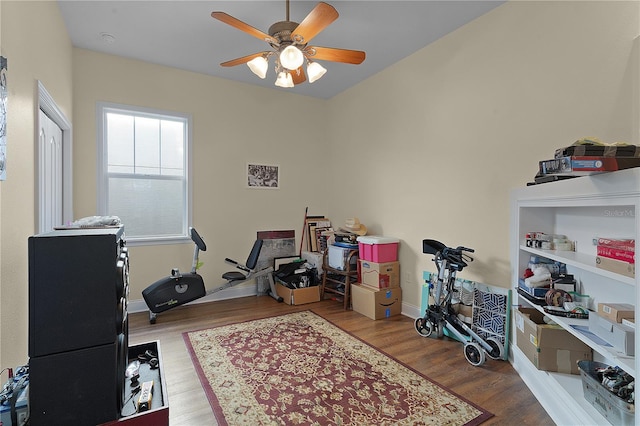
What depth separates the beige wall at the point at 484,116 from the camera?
2.08m

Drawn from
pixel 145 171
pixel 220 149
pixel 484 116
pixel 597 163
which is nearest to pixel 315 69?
pixel 484 116

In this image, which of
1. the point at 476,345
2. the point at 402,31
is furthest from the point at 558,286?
the point at 402,31

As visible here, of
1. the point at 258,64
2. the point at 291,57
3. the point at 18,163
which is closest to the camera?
the point at 18,163

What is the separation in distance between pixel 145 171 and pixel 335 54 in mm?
2818

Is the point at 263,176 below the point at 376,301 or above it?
above

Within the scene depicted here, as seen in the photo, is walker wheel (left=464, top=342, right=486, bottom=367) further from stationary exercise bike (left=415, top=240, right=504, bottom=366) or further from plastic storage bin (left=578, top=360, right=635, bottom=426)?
plastic storage bin (left=578, top=360, right=635, bottom=426)

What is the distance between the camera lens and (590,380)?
5.42ft

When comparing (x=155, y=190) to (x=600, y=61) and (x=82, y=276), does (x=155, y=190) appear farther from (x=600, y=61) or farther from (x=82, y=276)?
(x=600, y=61)

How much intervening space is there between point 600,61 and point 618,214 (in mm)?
1088

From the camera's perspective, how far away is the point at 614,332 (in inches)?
59.5

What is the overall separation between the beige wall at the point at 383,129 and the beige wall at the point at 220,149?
0.05ft

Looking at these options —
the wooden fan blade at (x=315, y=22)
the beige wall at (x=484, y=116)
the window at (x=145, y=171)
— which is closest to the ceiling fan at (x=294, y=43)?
the wooden fan blade at (x=315, y=22)

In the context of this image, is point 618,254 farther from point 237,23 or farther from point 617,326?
point 237,23

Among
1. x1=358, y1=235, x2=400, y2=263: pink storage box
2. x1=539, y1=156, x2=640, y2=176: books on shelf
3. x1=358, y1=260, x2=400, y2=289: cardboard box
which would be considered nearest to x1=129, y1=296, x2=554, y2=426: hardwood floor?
x1=358, y1=260, x2=400, y2=289: cardboard box
